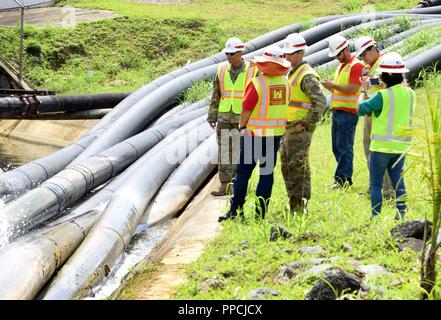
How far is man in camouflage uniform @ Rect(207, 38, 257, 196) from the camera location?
9.34m

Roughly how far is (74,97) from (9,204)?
7285 mm

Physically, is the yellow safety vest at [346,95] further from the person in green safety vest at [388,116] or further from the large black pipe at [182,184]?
the large black pipe at [182,184]

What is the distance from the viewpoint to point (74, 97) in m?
16.8

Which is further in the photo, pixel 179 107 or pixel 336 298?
pixel 179 107

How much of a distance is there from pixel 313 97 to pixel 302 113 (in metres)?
0.20

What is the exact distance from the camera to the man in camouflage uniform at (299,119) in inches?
315

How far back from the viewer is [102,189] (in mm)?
11273

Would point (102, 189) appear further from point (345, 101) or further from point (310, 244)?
point (310, 244)

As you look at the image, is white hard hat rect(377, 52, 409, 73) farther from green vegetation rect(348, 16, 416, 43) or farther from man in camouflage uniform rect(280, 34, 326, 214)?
green vegetation rect(348, 16, 416, 43)

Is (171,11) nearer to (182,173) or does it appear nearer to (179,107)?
(179,107)

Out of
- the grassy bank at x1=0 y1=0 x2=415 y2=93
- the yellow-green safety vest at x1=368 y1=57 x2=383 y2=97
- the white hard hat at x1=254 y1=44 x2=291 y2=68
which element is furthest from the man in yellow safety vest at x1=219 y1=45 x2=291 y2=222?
the grassy bank at x1=0 y1=0 x2=415 y2=93

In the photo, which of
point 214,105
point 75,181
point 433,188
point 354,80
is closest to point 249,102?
point 354,80

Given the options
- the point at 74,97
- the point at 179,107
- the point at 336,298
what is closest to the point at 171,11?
the point at 74,97

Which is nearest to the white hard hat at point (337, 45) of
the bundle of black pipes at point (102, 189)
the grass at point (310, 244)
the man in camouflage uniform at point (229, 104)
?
the man in camouflage uniform at point (229, 104)
